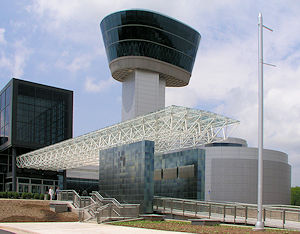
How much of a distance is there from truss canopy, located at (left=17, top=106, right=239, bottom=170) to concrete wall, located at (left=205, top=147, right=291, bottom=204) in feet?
76.8

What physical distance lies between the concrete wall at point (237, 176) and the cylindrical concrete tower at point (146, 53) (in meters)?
13.6

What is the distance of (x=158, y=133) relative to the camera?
36438 millimetres

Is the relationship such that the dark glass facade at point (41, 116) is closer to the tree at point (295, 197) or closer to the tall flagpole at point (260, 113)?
the tall flagpole at point (260, 113)

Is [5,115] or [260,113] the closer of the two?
[260,113]

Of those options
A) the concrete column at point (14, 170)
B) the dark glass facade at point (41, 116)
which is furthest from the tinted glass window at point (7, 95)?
the concrete column at point (14, 170)

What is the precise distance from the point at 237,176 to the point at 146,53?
81.4 feet

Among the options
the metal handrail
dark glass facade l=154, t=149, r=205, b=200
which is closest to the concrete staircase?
the metal handrail

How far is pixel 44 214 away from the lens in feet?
→ 102

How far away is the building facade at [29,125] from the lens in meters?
60.2

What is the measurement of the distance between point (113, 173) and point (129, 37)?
3457cm

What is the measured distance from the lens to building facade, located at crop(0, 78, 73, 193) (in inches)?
2372

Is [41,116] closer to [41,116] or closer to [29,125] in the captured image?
[41,116]

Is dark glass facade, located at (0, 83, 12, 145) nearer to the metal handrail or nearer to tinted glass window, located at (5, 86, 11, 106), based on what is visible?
tinted glass window, located at (5, 86, 11, 106)

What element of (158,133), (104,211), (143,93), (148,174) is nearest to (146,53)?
(143,93)
